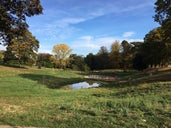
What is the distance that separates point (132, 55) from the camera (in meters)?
86.2

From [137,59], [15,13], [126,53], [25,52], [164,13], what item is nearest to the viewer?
[15,13]

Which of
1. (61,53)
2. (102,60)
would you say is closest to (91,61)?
(102,60)

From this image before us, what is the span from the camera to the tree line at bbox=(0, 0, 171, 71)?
A: 1195cm

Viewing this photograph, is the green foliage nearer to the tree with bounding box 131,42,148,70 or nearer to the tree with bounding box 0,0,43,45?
the tree with bounding box 131,42,148,70

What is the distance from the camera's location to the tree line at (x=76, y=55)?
1195 cm

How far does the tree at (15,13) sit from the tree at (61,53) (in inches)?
3462

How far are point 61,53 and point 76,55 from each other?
16204 mm

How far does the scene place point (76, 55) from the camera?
11675 centimetres

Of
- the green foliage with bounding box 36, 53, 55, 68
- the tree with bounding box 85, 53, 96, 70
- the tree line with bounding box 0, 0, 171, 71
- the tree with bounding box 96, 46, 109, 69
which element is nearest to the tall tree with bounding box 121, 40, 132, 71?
the tree line with bounding box 0, 0, 171, 71

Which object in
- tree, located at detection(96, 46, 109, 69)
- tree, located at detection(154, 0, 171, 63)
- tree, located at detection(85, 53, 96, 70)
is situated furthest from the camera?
tree, located at detection(85, 53, 96, 70)

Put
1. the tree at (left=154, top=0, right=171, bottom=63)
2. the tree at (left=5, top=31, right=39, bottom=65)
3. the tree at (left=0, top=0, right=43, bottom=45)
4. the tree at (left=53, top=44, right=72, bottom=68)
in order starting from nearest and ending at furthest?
the tree at (left=0, top=0, right=43, bottom=45)
the tree at (left=154, top=0, right=171, bottom=63)
the tree at (left=5, top=31, right=39, bottom=65)
the tree at (left=53, top=44, right=72, bottom=68)

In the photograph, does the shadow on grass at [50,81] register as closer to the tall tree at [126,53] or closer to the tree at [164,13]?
the tree at [164,13]

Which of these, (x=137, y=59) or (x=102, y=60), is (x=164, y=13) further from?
(x=102, y=60)

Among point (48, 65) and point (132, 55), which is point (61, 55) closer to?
point (48, 65)
